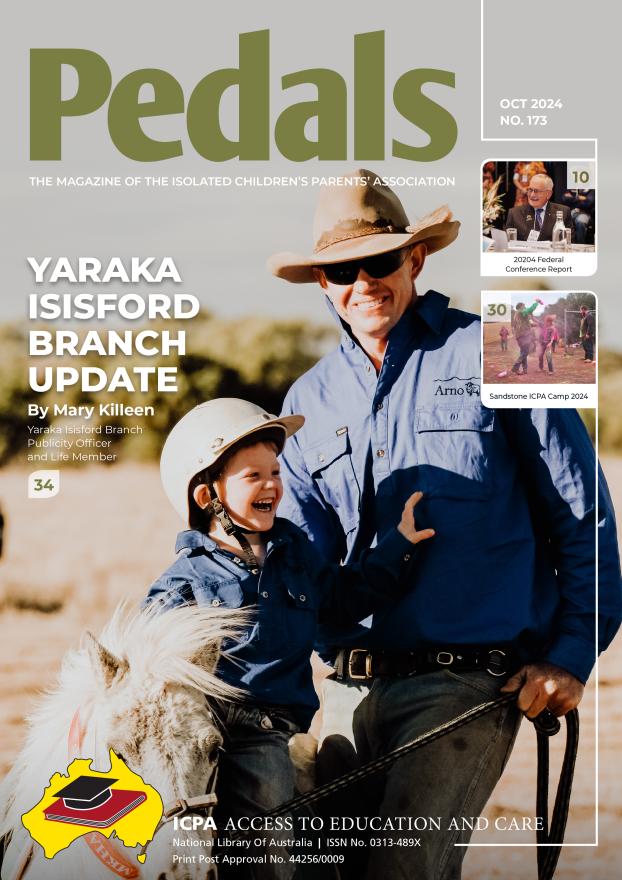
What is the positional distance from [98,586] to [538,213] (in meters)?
2.01

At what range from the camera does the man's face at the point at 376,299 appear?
3.32 m

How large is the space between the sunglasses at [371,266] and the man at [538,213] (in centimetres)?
36

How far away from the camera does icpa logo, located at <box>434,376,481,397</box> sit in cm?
327

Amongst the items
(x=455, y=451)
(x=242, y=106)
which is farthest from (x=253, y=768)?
(x=242, y=106)

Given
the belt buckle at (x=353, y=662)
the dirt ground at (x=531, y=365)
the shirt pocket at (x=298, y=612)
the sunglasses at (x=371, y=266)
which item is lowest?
the belt buckle at (x=353, y=662)

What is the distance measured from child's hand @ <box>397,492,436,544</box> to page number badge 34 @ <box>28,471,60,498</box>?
1.09 metres

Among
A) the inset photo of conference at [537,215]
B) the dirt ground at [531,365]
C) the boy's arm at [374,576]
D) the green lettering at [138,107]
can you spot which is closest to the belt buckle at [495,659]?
the boy's arm at [374,576]

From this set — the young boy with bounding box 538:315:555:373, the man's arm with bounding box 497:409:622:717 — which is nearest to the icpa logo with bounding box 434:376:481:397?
the man's arm with bounding box 497:409:622:717

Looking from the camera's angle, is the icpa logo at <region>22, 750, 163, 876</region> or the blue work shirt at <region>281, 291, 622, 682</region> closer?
the icpa logo at <region>22, 750, 163, 876</region>

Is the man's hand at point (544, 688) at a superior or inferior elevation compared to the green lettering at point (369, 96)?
inferior

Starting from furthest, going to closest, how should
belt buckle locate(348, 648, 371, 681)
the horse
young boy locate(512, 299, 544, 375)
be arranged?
young boy locate(512, 299, 544, 375)
belt buckle locate(348, 648, 371, 681)
the horse

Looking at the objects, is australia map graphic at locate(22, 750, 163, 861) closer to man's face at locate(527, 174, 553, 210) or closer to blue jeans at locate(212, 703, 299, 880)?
blue jeans at locate(212, 703, 299, 880)

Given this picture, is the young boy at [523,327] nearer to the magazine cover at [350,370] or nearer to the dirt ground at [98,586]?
the magazine cover at [350,370]

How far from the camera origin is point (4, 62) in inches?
134
